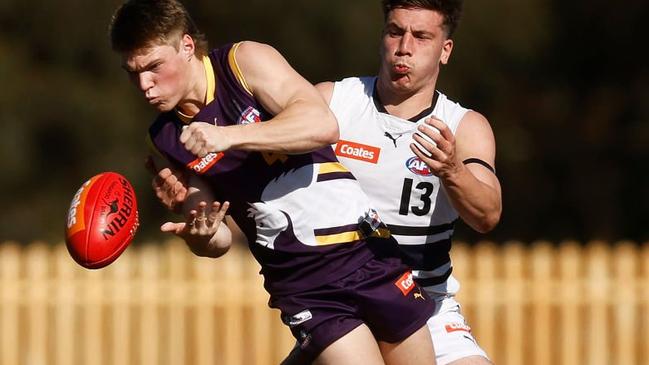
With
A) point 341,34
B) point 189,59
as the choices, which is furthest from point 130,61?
point 341,34

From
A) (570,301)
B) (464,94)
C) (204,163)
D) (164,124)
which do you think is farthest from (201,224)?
(464,94)

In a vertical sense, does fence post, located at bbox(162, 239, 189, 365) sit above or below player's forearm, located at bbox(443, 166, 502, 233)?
below

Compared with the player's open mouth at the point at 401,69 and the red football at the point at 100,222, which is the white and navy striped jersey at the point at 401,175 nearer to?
the player's open mouth at the point at 401,69

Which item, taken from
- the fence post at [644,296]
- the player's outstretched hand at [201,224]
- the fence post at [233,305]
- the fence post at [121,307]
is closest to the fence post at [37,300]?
the fence post at [121,307]

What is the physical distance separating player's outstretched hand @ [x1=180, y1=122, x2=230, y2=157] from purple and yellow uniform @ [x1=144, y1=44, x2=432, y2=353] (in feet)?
1.77

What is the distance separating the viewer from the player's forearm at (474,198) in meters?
5.53

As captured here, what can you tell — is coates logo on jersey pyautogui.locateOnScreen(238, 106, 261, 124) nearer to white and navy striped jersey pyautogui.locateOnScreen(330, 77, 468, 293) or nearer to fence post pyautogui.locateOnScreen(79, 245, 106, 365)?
white and navy striped jersey pyautogui.locateOnScreen(330, 77, 468, 293)

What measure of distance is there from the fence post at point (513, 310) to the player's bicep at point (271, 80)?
6312 mm

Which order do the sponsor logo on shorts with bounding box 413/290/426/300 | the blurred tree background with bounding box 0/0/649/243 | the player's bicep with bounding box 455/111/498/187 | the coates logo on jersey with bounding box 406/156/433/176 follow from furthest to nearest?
the blurred tree background with bounding box 0/0/649/243 → the coates logo on jersey with bounding box 406/156/433/176 → the player's bicep with bounding box 455/111/498/187 → the sponsor logo on shorts with bounding box 413/290/426/300

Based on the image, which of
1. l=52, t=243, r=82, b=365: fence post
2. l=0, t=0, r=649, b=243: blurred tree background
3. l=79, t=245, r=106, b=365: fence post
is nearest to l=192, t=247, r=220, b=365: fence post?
l=79, t=245, r=106, b=365: fence post

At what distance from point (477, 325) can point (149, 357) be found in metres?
2.86

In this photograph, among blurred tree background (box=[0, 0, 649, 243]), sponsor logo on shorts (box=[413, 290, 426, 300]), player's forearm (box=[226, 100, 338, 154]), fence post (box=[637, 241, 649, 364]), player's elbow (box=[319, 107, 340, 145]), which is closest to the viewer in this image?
player's forearm (box=[226, 100, 338, 154])

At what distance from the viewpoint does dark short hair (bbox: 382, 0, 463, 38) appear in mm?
6082

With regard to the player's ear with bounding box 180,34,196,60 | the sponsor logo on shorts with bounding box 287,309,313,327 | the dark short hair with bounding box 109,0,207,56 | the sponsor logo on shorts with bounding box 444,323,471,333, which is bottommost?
the sponsor logo on shorts with bounding box 444,323,471,333
